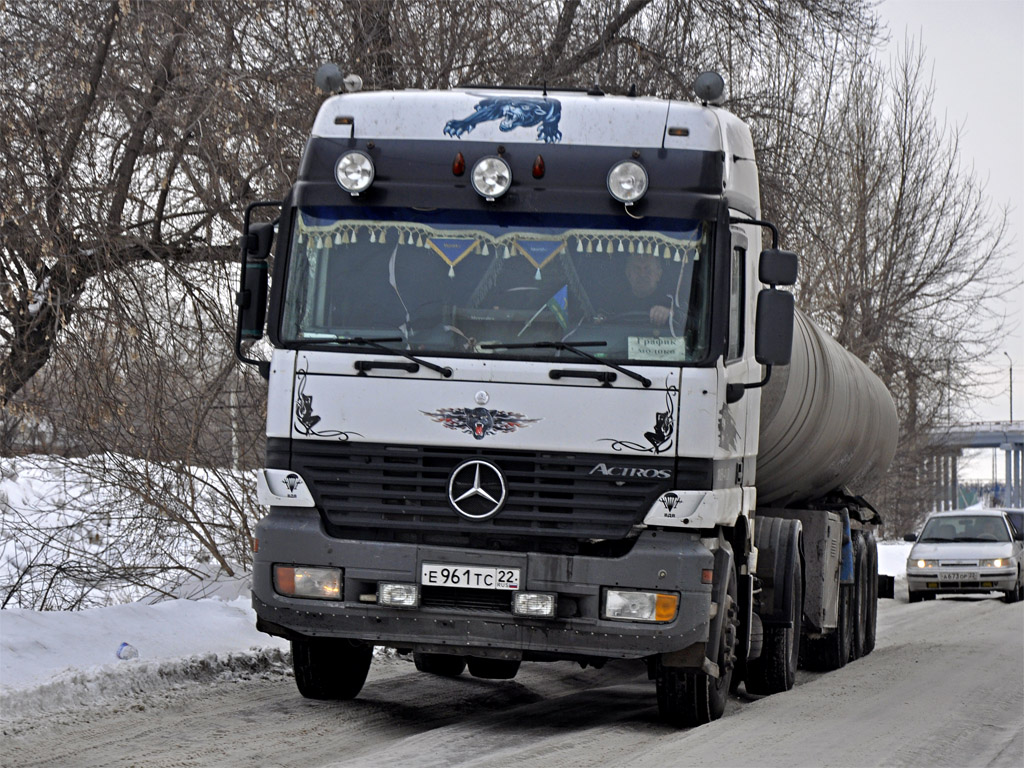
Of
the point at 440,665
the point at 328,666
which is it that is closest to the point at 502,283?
the point at 328,666

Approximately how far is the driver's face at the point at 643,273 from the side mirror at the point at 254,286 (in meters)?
2.00

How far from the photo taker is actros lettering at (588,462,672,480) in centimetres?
715

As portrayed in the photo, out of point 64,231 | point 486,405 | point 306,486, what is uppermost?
point 64,231

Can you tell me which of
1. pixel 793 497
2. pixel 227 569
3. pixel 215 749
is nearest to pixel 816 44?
pixel 793 497

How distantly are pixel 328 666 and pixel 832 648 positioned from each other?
5.92 metres

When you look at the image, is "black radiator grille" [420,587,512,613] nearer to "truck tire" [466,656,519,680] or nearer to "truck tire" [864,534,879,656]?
"truck tire" [466,656,519,680]

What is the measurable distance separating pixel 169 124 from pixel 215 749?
6445mm

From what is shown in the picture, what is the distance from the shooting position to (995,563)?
22.0 metres

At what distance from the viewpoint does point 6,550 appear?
12500 mm

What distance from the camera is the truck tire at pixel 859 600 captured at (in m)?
13.6

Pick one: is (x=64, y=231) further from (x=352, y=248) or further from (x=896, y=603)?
(x=896, y=603)

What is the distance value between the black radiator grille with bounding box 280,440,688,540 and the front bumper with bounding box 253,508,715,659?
4.7 inches

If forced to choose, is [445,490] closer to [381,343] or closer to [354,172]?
[381,343]

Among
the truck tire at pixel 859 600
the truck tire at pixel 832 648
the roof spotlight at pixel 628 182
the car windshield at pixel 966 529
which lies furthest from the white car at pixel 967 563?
the roof spotlight at pixel 628 182
